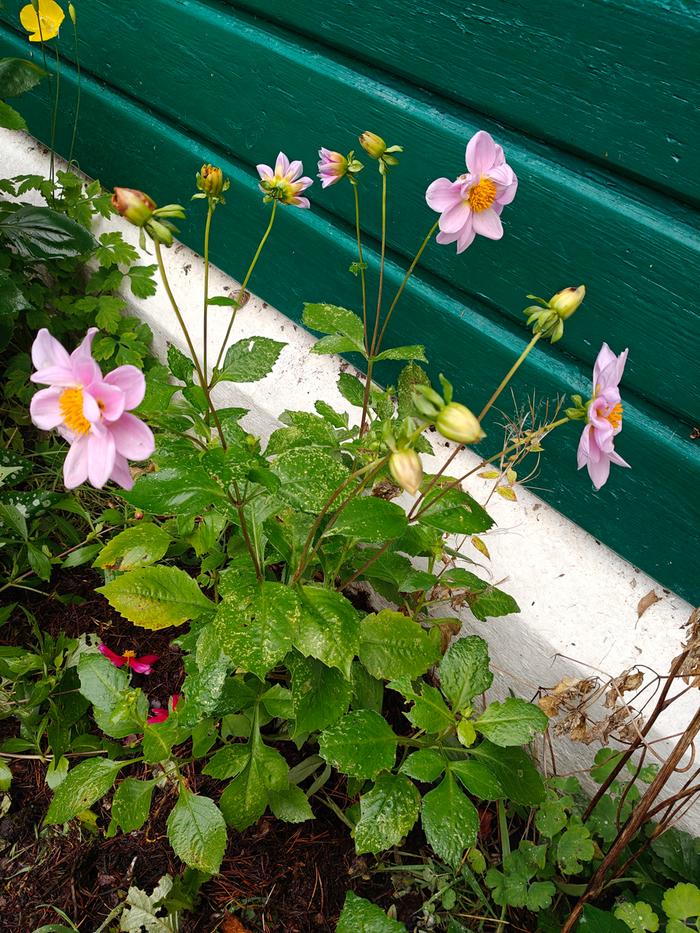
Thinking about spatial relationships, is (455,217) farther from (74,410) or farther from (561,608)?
(561,608)

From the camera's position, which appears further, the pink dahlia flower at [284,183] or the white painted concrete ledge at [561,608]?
the white painted concrete ledge at [561,608]

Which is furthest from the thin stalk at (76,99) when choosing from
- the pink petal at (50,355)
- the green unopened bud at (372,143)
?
the pink petal at (50,355)

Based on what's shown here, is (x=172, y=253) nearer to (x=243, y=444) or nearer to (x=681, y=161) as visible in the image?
(x=243, y=444)

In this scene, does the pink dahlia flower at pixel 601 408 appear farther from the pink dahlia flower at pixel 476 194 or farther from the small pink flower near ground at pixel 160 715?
the small pink flower near ground at pixel 160 715

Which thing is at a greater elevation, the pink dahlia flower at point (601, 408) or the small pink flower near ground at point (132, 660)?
the pink dahlia flower at point (601, 408)

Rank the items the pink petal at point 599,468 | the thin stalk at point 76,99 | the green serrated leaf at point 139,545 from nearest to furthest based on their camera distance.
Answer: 1. the pink petal at point 599,468
2. the green serrated leaf at point 139,545
3. the thin stalk at point 76,99

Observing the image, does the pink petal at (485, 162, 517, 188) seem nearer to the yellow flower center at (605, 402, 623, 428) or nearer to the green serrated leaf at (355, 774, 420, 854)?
the yellow flower center at (605, 402, 623, 428)

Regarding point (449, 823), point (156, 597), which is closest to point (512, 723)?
point (449, 823)
